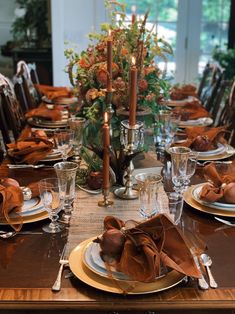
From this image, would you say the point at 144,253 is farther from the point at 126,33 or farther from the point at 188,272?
the point at 126,33

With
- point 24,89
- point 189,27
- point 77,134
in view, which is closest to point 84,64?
point 77,134

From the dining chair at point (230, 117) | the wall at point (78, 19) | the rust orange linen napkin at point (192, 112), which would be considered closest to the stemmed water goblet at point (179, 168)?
the dining chair at point (230, 117)

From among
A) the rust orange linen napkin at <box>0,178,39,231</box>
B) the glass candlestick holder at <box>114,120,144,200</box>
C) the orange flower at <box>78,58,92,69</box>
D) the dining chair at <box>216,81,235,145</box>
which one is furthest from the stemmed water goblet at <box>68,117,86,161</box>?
the dining chair at <box>216,81,235,145</box>

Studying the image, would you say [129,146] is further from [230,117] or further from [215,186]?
[230,117]

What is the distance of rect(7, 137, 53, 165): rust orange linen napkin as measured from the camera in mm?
1915

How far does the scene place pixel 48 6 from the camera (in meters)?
4.69

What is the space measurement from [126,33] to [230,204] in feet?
2.92

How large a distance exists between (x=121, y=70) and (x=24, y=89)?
156cm

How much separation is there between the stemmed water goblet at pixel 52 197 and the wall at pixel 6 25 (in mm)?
3769

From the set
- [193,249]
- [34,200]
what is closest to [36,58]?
[34,200]

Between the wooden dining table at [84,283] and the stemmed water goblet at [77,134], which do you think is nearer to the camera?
the wooden dining table at [84,283]

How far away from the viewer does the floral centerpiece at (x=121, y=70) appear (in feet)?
5.82

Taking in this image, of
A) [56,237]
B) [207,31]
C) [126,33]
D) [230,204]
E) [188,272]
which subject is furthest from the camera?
[207,31]

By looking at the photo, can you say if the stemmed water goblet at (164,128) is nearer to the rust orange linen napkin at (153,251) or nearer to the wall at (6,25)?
the rust orange linen napkin at (153,251)
